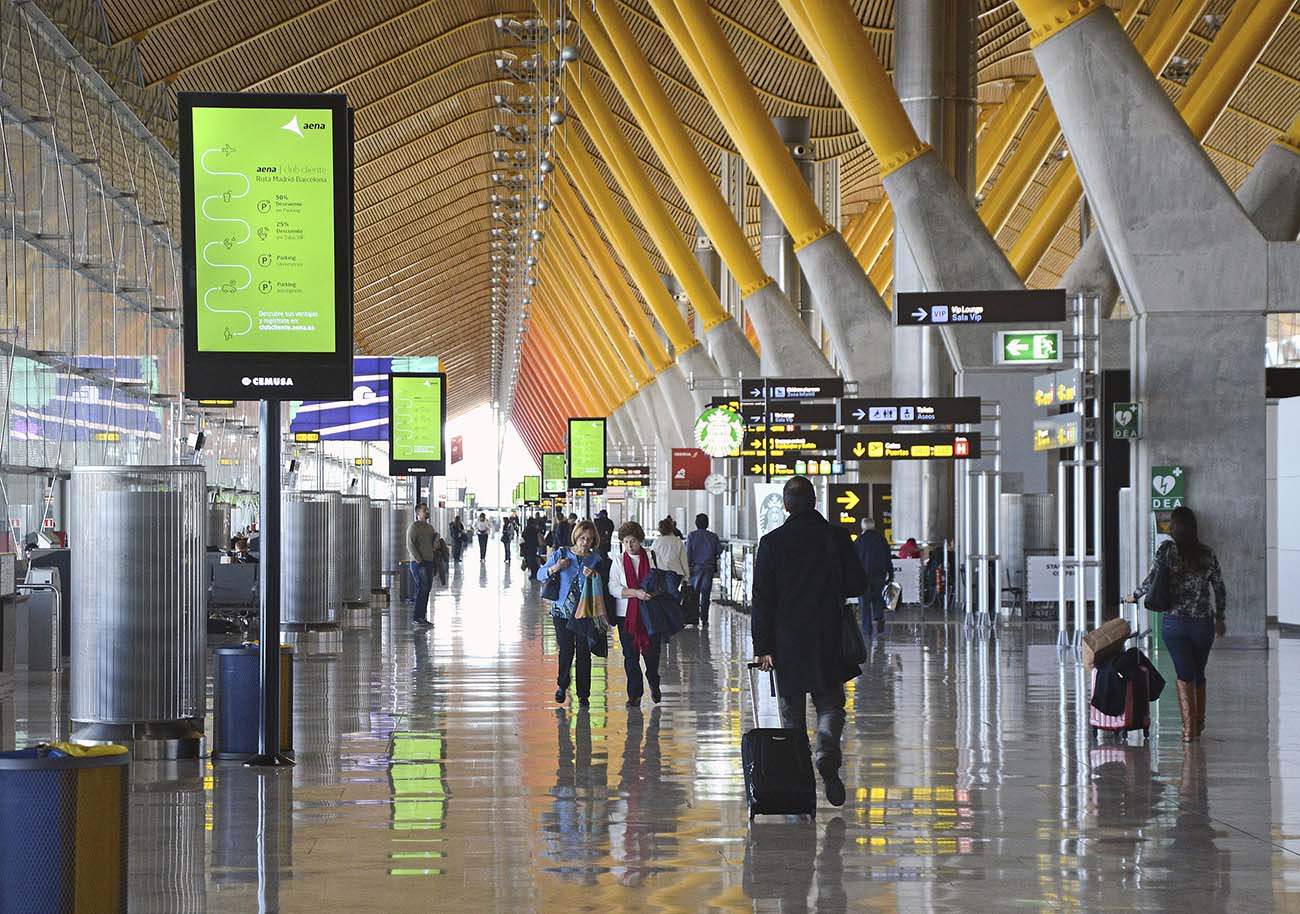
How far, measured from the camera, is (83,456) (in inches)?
1102

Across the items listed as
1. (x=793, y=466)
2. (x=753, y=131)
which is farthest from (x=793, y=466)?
(x=753, y=131)

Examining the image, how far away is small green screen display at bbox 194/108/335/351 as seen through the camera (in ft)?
33.5

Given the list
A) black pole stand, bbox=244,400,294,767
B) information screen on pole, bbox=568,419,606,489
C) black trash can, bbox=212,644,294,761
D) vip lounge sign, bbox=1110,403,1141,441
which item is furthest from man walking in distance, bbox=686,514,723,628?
information screen on pole, bbox=568,419,606,489

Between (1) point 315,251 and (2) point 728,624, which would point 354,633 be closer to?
(2) point 728,624

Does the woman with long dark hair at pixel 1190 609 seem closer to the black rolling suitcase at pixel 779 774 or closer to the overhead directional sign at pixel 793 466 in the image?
the black rolling suitcase at pixel 779 774

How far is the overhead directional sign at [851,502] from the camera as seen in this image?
30.9 m

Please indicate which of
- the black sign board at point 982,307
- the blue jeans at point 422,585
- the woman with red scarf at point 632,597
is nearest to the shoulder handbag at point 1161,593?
the woman with red scarf at point 632,597

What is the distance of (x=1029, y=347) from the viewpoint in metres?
20.0

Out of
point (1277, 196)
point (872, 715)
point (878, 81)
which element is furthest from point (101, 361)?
point (872, 715)

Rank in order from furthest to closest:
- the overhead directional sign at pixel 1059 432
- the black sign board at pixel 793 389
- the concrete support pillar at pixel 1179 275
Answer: the black sign board at pixel 793 389 < the overhead directional sign at pixel 1059 432 < the concrete support pillar at pixel 1179 275

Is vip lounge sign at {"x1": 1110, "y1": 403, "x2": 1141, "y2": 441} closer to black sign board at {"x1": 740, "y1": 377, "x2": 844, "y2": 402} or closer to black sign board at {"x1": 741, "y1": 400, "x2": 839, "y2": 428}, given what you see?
black sign board at {"x1": 741, "y1": 400, "x2": 839, "y2": 428}

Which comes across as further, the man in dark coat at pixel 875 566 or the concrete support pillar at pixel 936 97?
the concrete support pillar at pixel 936 97

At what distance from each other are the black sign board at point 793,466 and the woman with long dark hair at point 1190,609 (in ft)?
53.1

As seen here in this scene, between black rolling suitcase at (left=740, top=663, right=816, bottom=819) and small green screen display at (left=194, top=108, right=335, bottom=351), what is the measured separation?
3.62 metres
